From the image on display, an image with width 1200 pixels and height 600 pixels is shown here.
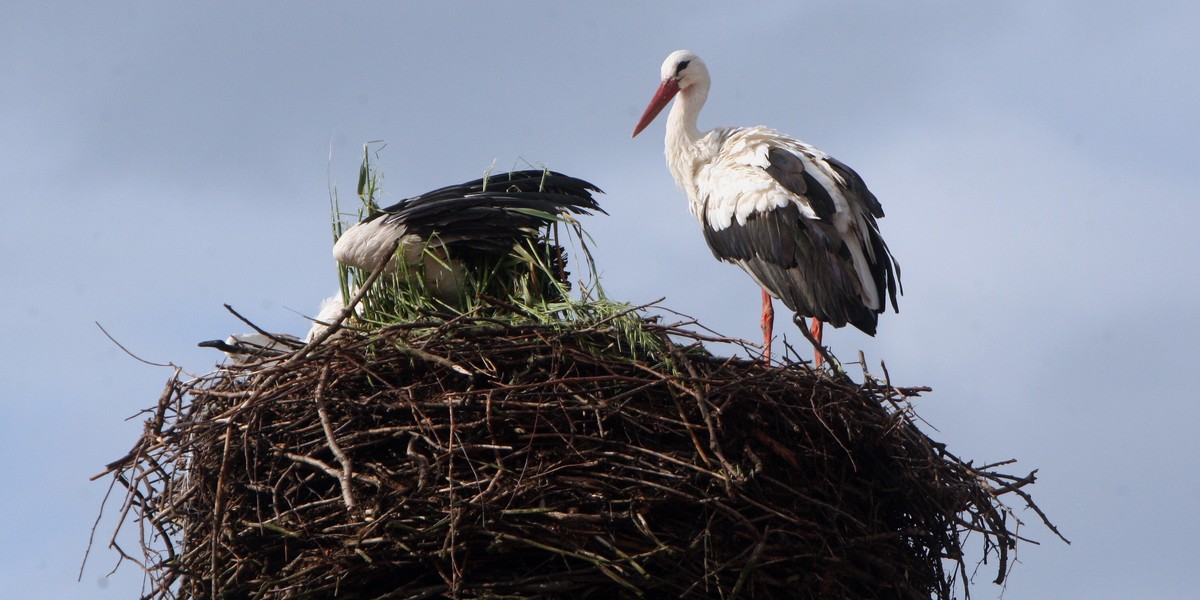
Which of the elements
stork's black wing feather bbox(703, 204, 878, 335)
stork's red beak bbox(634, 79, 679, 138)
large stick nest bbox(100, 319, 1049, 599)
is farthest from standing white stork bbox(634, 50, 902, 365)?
large stick nest bbox(100, 319, 1049, 599)

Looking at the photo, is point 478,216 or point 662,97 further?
point 662,97

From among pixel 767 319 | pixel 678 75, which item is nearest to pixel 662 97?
pixel 678 75

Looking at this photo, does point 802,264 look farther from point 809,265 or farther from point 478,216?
point 478,216

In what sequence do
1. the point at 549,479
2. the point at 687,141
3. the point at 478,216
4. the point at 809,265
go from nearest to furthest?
the point at 549,479 → the point at 478,216 → the point at 809,265 → the point at 687,141

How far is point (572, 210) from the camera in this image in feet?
20.3

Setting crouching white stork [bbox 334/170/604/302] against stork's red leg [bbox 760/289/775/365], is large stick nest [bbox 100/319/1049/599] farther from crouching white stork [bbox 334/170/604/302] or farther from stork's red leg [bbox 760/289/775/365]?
stork's red leg [bbox 760/289/775/365]

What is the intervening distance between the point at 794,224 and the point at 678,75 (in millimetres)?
1489

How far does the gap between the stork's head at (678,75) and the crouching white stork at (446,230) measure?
171 centimetres

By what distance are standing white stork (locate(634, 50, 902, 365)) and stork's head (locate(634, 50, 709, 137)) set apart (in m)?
0.52

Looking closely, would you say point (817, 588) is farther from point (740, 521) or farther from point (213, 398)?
point (213, 398)

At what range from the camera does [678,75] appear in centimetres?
777

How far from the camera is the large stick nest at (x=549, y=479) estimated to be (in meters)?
4.71

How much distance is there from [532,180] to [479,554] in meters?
2.22

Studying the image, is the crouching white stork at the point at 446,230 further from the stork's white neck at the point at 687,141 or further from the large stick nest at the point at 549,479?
the stork's white neck at the point at 687,141
